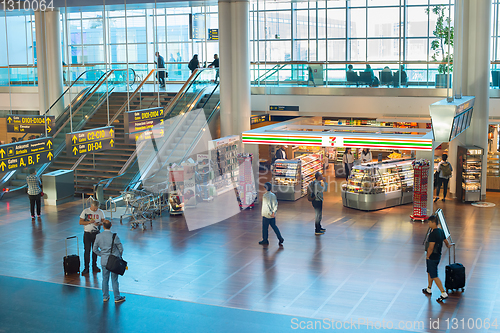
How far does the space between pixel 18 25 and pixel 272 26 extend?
1354 centimetres

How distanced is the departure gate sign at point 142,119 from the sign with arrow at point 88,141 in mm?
557

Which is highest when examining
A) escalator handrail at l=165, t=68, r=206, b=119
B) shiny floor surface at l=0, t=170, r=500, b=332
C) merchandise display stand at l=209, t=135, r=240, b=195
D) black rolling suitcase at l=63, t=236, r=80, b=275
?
escalator handrail at l=165, t=68, r=206, b=119

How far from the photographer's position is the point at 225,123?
19.3 meters

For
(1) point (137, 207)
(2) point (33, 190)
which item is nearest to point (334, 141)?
(1) point (137, 207)

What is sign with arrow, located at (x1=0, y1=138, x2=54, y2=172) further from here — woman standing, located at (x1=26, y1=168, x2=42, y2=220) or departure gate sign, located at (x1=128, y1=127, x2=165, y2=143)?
departure gate sign, located at (x1=128, y1=127, x2=165, y2=143)

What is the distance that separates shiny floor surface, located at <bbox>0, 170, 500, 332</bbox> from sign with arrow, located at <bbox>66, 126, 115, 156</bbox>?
1.98 meters

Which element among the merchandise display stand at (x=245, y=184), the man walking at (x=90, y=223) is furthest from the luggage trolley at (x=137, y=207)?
the man walking at (x=90, y=223)

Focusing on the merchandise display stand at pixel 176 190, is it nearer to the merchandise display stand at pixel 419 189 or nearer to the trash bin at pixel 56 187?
the trash bin at pixel 56 187

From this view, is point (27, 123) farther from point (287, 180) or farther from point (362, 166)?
point (362, 166)

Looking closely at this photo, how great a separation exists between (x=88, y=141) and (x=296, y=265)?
21.0 feet

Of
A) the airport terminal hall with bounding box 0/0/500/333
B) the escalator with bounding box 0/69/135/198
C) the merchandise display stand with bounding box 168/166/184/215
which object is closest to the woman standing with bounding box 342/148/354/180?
the airport terminal hall with bounding box 0/0/500/333

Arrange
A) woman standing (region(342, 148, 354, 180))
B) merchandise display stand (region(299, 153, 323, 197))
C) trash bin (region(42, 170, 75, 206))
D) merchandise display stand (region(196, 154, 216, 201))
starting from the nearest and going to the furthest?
merchandise display stand (region(196, 154, 216, 201)) → trash bin (region(42, 170, 75, 206)) → merchandise display stand (region(299, 153, 323, 197)) → woman standing (region(342, 148, 354, 180))

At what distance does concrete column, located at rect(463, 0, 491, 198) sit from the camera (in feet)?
53.4

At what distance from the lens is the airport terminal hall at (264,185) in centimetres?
878
